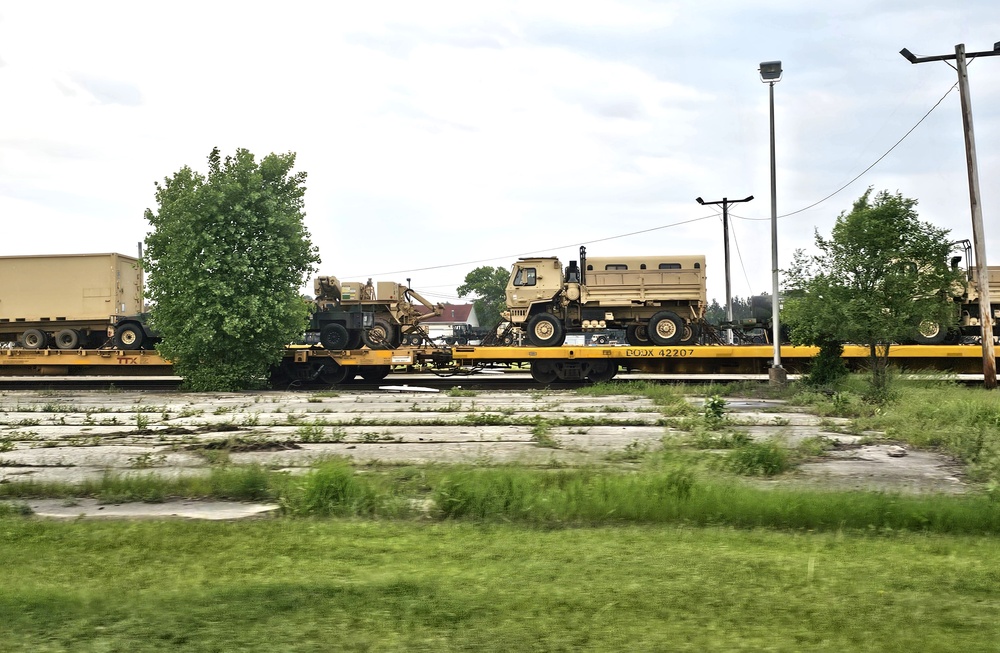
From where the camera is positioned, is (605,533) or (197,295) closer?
(605,533)

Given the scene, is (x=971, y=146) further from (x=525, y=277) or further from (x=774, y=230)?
(x=525, y=277)

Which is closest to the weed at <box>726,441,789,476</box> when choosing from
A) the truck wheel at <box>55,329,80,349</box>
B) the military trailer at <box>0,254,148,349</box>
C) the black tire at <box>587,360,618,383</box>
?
the black tire at <box>587,360,618,383</box>

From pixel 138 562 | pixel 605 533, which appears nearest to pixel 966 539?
pixel 605 533

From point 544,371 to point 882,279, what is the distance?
8.80 meters

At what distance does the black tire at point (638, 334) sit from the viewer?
22094 millimetres

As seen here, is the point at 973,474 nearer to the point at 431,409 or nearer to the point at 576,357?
the point at 431,409

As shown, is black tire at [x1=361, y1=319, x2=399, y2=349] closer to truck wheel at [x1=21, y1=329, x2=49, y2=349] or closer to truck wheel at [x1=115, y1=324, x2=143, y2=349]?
truck wheel at [x1=115, y1=324, x2=143, y2=349]

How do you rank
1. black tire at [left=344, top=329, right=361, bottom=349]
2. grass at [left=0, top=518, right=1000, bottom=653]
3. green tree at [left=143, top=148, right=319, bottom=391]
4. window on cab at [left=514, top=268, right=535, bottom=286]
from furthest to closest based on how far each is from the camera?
black tire at [left=344, top=329, right=361, bottom=349] → window on cab at [left=514, top=268, right=535, bottom=286] → green tree at [left=143, top=148, right=319, bottom=391] → grass at [left=0, top=518, right=1000, bottom=653]

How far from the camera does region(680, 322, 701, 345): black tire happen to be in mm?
21609

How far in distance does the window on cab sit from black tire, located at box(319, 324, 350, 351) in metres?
4.83

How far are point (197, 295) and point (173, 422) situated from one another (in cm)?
631

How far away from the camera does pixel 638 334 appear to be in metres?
22.2

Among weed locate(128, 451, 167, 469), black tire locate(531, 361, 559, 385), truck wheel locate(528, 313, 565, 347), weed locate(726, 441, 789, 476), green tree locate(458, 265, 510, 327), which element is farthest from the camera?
green tree locate(458, 265, 510, 327)

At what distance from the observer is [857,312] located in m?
14.6
